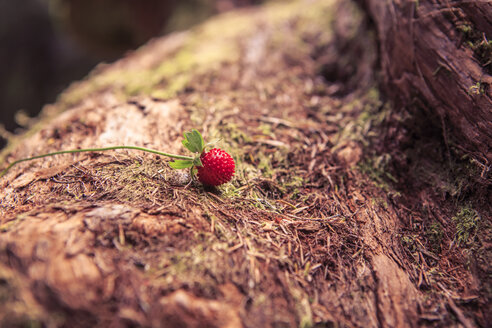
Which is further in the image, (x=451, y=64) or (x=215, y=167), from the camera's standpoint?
(x=451, y=64)

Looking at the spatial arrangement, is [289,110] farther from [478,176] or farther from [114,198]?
[114,198]

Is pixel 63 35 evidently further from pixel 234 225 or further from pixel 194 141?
pixel 234 225

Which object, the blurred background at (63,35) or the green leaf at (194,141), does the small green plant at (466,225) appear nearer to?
the green leaf at (194,141)

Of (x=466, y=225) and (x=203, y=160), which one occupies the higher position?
(x=203, y=160)

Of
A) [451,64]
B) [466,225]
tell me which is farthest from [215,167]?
[451,64]

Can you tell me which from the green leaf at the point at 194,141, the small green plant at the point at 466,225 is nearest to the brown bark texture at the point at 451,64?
the small green plant at the point at 466,225

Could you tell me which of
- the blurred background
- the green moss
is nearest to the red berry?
the green moss

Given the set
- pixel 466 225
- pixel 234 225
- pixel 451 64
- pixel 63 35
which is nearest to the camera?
pixel 234 225

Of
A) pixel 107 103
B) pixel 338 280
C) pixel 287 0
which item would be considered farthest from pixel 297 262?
pixel 287 0
